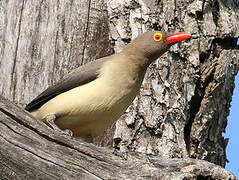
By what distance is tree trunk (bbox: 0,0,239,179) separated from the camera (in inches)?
262

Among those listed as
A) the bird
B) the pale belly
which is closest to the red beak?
the bird

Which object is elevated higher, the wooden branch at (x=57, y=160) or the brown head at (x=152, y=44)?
the brown head at (x=152, y=44)

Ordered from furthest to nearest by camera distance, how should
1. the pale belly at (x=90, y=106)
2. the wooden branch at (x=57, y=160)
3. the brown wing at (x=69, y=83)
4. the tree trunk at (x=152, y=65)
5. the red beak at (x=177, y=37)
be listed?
1. the tree trunk at (x=152, y=65)
2. the red beak at (x=177, y=37)
3. the brown wing at (x=69, y=83)
4. the pale belly at (x=90, y=106)
5. the wooden branch at (x=57, y=160)

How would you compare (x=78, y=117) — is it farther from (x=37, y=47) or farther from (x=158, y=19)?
(x=158, y=19)

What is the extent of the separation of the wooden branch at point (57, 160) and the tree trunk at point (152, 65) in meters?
1.49

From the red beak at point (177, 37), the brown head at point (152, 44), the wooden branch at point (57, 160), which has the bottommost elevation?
the wooden branch at point (57, 160)

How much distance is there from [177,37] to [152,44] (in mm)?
377

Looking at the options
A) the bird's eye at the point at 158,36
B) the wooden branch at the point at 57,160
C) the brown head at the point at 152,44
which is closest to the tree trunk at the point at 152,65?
the brown head at the point at 152,44

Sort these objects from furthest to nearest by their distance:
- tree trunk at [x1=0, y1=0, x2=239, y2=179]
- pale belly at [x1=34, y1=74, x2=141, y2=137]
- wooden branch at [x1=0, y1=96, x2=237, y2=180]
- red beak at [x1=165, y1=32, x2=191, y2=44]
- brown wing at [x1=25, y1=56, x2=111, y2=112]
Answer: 1. tree trunk at [x1=0, y1=0, x2=239, y2=179]
2. red beak at [x1=165, y1=32, x2=191, y2=44]
3. brown wing at [x1=25, y1=56, x2=111, y2=112]
4. pale belly at [x1=34, y1=74, x2=141, y2=137]
5. wooden branch at [x1=0, y1=96, x2=237, y2=180]

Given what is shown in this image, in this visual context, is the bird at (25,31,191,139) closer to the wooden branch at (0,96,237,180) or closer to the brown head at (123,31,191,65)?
the brown head at (123,31,191,65)

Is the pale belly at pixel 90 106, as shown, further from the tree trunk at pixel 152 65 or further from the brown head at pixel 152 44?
the brown head at pixel 152 44

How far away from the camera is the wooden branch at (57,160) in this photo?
4801 millimetres

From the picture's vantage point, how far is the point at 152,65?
6914mm

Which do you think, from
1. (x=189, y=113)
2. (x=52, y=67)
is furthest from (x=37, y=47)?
(x=189, y=113)
